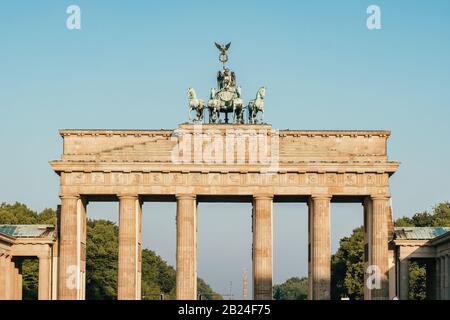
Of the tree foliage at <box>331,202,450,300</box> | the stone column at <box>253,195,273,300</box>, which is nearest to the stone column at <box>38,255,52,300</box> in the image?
the stone column at <box>253,195,273,300</box>

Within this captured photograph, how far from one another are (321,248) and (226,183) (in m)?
9.62

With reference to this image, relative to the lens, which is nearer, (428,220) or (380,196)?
(380,196)

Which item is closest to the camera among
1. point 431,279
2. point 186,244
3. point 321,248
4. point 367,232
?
point 321,248

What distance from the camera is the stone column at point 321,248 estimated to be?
89.1 m

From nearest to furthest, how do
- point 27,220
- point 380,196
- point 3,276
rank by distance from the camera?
point 3,276, point 380,196, point 27,220

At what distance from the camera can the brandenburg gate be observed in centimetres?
8950

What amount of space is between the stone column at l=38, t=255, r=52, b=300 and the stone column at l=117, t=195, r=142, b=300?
589cm

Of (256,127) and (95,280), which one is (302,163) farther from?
(95,280)

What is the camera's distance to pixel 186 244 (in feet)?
294

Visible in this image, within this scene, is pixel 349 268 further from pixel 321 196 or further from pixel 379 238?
pixel 321 196

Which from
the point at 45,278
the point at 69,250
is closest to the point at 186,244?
the point at 69,250

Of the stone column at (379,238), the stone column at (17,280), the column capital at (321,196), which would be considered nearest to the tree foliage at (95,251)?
the stone column at (17,280)

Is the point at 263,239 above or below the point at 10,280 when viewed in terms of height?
above

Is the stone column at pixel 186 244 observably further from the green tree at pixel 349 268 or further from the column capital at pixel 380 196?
the green tree at pixel 349 268
